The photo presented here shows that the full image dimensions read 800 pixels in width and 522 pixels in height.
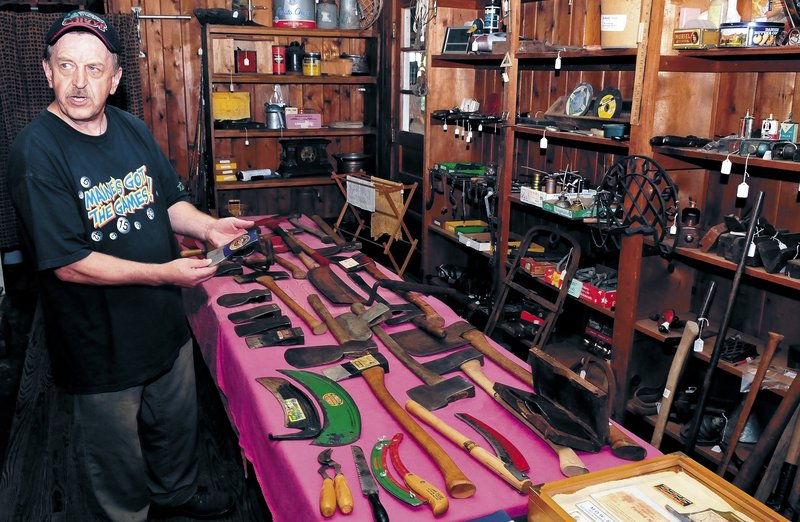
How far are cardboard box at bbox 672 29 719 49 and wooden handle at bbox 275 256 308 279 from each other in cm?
193

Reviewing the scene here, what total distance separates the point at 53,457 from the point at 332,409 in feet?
6.48

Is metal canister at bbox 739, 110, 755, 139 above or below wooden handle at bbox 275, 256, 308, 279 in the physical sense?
above

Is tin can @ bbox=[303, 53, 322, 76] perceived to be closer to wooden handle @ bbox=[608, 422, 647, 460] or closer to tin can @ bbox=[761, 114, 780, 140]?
tin can @ bbox=[761, 114, 780, 140]

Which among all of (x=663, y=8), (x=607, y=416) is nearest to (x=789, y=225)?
(x=663, y=8)

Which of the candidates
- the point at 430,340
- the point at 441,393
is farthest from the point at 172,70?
the point at 441,393

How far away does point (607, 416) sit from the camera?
1.68 meters

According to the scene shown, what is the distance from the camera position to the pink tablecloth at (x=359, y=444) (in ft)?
5.06

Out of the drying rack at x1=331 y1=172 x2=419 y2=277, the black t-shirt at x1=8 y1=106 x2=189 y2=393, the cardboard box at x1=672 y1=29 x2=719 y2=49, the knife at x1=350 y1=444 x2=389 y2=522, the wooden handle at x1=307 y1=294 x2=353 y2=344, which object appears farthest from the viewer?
the drying rack at x1=331 y1=172 x2=419 y2=277

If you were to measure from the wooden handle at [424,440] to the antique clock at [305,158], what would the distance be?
3638 millimetres

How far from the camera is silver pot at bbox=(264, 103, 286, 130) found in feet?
17.7

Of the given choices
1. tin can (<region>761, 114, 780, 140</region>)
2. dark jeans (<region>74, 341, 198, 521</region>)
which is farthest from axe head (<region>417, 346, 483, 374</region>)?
tin can (<region>761, 114, 780, 140</region>)

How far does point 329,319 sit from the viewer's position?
2.60m

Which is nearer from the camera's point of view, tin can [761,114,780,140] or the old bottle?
tin can [761,114,780,140]

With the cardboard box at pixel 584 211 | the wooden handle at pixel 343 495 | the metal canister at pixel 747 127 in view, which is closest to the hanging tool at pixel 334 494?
the wooden handle at pixel 343 495
